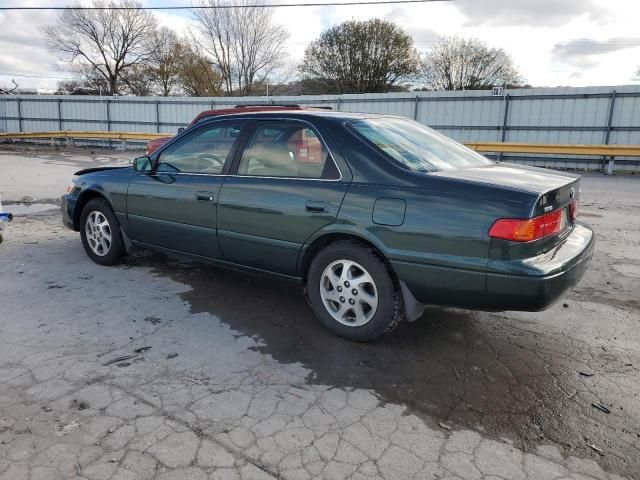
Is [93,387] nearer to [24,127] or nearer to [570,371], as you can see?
[570,371]

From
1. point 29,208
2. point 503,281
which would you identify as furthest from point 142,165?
point 29,208

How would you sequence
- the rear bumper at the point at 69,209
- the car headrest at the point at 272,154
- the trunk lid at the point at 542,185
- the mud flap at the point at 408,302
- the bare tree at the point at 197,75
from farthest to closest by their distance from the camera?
the bare tree at the point at 197,75 → the rear bumper at the point at 69,209 → the car headrest at the point at 272,154 → the mud flap at the point at 408,302 → the trunk lid at the point at 542,185

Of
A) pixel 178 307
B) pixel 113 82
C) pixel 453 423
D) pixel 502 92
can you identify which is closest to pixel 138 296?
pixel 178 307

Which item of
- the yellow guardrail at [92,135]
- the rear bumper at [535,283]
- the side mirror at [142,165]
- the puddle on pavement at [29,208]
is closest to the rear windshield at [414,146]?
the rear bumper at [535,283]

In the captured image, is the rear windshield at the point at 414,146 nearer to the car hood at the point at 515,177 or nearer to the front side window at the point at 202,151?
the car hood at the point at 515,177

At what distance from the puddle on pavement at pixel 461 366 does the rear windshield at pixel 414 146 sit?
1246mm

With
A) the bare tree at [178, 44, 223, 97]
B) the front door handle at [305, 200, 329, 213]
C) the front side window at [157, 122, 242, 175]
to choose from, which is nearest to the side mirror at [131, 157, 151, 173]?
the front side window at [157, 122, 242, 175]

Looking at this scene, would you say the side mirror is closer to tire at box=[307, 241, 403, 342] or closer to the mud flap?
tire at box=[307, 241, 403, 342]

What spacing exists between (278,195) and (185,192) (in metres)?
1.08

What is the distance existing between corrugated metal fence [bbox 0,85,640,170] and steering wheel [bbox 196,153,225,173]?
1510 centimetres

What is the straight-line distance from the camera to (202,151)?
4469 mm

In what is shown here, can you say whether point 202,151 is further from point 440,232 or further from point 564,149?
point 564,149

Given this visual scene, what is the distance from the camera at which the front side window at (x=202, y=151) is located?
4.29m

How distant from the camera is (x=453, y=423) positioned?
8.73 ft
